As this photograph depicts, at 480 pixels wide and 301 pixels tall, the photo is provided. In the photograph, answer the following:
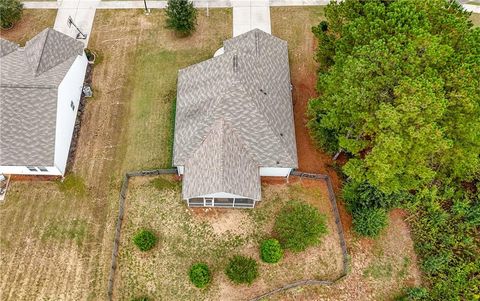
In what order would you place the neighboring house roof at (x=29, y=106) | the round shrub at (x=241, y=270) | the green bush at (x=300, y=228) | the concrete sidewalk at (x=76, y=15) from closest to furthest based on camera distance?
the round shrub at (x=241, y=270) → the green bush at (x=300, y=228) → the neighboring house roof at (x=29, y=106) → the concrete sidewalk at (x=76, y=15)

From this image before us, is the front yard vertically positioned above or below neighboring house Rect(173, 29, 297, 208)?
below

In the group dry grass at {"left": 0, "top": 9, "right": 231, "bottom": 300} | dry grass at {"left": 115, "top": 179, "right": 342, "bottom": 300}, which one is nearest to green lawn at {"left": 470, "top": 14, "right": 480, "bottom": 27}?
dry grass at {"left": 0, "top": 9, "right": 231, "bottom": 300}

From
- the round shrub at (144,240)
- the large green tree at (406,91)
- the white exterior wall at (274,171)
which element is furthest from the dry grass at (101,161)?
the large green tree at (406,91)

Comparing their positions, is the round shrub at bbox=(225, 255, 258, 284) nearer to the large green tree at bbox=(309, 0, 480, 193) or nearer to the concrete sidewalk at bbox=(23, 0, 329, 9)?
the large green tree at bbox=(309, 0, 480, 193)

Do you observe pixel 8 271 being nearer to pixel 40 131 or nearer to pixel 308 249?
pixel 40 131

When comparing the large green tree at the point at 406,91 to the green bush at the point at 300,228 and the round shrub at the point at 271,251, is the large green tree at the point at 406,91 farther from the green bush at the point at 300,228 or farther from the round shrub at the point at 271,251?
the round shrub at the point at 271,251

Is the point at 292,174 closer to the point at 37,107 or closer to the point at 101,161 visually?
the point at 101,161
